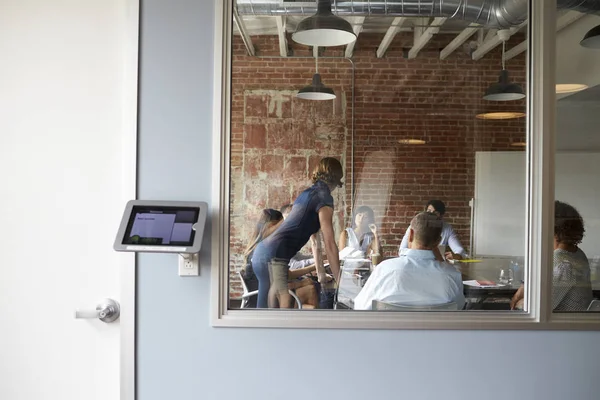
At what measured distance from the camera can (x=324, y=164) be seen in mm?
2707

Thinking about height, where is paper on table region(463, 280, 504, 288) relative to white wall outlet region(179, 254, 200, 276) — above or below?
below

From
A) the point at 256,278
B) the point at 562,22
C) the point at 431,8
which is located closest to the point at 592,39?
the point at 562,22

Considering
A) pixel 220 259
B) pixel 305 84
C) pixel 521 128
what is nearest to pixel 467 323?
pixel 521 128

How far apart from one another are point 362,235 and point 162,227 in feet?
4.05

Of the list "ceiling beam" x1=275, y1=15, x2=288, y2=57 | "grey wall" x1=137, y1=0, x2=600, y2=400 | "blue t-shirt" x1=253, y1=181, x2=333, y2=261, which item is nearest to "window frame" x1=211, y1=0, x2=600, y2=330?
"grey wall" x1=137, y1=0, x2=600, y2=400

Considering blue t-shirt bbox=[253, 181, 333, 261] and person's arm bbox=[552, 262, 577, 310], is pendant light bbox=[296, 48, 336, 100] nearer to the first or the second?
blue t-shirt bbox=[253, 181, 333, 261]

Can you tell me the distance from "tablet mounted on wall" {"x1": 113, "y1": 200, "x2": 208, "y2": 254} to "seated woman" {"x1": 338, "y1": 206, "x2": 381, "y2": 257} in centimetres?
86

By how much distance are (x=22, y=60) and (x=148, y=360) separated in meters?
1.32

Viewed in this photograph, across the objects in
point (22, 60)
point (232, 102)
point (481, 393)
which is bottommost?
point (481, 393)

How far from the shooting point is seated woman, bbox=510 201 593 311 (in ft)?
6.72

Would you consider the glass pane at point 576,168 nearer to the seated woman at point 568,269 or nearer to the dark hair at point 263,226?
the seated woman at point 568,269

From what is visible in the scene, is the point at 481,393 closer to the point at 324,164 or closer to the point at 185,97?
the point at 324,164

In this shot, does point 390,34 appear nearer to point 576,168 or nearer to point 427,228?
point 427,228

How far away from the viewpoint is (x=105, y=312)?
6.61 ft
